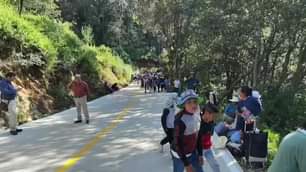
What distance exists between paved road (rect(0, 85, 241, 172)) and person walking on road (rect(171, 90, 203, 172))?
2740 mm

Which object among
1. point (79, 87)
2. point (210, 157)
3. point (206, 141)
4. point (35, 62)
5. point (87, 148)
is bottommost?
point (87, 148)

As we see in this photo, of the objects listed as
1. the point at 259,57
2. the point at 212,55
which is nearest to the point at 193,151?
the point at 259,57

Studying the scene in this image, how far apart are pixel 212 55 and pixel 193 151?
84.8 feet

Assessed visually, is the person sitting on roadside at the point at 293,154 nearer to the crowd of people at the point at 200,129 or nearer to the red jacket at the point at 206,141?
A: the crowd of people at the point at 200,129

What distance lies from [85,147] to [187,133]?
598 centimetres

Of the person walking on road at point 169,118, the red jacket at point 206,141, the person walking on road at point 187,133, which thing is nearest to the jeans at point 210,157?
the red jacket at point 206,141

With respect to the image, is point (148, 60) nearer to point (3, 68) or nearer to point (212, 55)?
point (212, 55)

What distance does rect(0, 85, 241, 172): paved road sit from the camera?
Answer: 31.1ft

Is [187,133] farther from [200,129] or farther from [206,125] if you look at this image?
[206,125]

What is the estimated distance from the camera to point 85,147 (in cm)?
1170

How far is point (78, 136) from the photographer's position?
13523 mm

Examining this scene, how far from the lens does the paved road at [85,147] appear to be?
9.49 metres

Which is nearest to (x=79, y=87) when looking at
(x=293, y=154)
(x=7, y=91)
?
(x=7, y=91)

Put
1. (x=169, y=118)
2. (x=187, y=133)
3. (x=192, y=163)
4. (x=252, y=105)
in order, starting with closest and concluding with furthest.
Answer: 1. (x=187, y=133)
2. (x=192, y=163)
3. (x=169, y=118)
4. (x=252, y=105)
